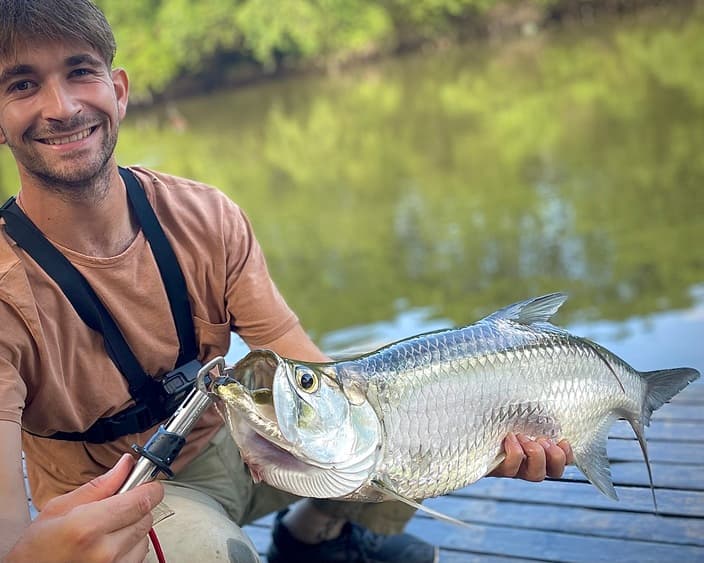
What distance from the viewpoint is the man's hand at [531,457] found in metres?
2.26

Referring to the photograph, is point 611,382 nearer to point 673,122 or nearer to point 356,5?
point 673,122

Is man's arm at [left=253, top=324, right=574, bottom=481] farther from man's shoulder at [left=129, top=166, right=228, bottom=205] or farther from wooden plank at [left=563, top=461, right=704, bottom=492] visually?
man's shoulder at [left=129, top=166, right=228, bottom=205]

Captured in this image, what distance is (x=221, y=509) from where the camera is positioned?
2.76 m

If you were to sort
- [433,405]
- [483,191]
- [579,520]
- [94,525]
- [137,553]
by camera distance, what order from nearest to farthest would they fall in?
[94,525] < [137,553] < [433,405] < [579,520] < [483,191]

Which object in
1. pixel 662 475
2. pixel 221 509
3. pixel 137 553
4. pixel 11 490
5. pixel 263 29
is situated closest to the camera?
pixel 137 553

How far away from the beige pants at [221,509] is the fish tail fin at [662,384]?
104cm

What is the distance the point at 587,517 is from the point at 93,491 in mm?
2297

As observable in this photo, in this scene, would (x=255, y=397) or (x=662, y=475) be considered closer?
(x=255, y=397)

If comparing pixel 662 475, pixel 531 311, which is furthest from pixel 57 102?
pixel 662 475

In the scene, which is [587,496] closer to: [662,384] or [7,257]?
[662,384]

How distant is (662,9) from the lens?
48.9 metres

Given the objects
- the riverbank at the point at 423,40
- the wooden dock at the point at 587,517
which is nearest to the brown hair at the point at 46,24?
the wooden dock at the point at 587,517

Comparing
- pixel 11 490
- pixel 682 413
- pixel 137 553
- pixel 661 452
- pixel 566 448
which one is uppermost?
pixel 11 490

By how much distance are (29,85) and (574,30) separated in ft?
168
